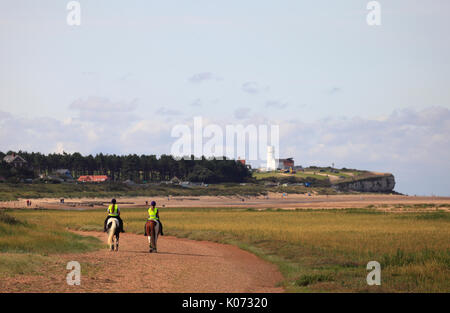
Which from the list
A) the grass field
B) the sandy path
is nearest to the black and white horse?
the sandy path

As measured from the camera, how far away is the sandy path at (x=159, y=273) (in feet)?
62.9

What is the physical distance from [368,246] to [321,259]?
676 cm

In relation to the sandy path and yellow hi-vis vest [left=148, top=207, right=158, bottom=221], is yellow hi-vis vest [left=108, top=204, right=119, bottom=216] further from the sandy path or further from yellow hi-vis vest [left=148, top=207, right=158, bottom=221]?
the sandy path

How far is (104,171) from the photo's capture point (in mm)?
194375

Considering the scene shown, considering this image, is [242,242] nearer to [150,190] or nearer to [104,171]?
[150,190]

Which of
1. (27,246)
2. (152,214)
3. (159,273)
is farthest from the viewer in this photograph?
(27,246)

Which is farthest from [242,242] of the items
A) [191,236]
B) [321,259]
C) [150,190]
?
[150,190]

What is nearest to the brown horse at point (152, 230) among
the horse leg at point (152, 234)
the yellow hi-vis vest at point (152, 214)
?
the horse leg at point (152, 234)

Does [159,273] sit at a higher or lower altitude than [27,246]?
lower

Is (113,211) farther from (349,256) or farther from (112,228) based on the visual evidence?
(349,256)

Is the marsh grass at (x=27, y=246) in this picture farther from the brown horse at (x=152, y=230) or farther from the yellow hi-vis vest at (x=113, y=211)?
the brown horse at (x=152, y=230)

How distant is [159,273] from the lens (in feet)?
74.4

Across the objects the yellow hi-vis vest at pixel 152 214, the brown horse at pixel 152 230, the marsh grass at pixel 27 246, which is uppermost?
the yellow hi-vis vest at pixel 152 214

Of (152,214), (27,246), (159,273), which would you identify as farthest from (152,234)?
(159,273)
